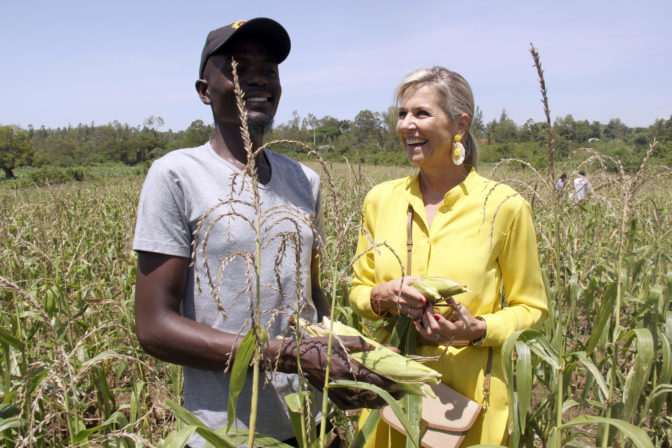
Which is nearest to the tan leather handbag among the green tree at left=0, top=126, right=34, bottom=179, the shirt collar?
the shirt collar

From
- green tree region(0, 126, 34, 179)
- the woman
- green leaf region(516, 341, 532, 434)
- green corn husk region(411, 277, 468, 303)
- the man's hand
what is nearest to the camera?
the man's hand

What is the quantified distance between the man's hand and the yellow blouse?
0.54 metres

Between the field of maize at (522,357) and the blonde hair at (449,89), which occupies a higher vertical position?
the blonde hair at (449,89)

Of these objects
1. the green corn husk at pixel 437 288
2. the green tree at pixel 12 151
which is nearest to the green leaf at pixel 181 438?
the green corn husk at pixel 437 288

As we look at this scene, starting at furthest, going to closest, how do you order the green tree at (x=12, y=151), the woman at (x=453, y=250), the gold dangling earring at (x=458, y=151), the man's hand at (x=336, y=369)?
the green tree at (x=12, y=151) → the gold dangling earring at (x=458, y=151) → the woman at (x=453, y=250) → the man's hand at (x=336, y=369)

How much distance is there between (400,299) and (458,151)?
30.2 inches

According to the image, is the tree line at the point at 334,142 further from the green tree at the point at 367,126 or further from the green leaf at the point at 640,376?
the green leaf at the point at 640,376

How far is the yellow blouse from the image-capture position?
63.8 inches

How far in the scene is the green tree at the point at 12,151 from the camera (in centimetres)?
5031

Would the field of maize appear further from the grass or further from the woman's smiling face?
the woman's smiling face

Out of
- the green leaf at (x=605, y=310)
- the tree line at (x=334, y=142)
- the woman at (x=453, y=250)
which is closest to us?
the green leaf at (x=605, y=310)

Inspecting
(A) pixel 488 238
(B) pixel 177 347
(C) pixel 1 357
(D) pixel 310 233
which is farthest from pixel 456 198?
(C) pixel 1 357

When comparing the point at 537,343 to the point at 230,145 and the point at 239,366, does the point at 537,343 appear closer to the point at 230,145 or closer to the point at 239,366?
the point at 239,366

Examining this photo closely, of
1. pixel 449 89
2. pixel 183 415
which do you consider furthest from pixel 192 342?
pixel 449 89
